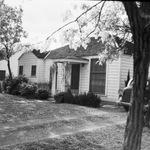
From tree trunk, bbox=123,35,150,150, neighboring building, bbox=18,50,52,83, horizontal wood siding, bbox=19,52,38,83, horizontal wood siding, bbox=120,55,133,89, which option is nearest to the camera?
tree trunk, bbox=123,35,150,150

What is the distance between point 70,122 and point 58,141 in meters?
2.43

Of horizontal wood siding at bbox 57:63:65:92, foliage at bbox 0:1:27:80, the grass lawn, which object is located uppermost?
foliage at bbox 0:1:27:80

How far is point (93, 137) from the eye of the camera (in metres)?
6.24

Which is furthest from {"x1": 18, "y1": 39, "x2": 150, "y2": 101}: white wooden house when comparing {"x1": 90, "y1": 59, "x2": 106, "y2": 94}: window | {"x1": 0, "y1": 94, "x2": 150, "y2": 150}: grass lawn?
{"x1": 0, "y1": 94, "x2": 150, "y2": 150}: grass lawn

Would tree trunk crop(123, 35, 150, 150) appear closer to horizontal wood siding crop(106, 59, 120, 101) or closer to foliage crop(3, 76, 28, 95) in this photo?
horizontal wood siding crop(106, 59, 120, 101)

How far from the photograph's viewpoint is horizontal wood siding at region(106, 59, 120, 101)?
14.7 meters

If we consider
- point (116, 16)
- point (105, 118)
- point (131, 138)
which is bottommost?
point (105, 118)

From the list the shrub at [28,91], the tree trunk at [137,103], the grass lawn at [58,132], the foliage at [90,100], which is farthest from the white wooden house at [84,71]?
the tree trunk at [137,103]

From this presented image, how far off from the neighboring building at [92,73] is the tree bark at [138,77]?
29.5 feet

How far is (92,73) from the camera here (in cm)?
1636

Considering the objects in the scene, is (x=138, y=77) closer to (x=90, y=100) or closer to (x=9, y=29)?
(x=90, y=100)

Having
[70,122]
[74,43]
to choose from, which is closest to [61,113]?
[70,122]

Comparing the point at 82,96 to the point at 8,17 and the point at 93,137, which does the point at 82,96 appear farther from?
the point at 8,17

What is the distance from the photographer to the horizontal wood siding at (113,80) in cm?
1473
